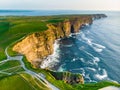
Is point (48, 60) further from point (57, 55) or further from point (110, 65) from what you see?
point (110, 65)

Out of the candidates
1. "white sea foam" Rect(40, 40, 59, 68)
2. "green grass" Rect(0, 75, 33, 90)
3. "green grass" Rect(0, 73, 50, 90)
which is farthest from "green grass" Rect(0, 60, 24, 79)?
"white sea foam" Rect(40, 40, 59, 68)

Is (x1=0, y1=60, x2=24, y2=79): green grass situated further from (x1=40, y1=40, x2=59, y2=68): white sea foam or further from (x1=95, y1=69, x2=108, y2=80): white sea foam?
(x1=95, y1=69, x2=108, y2=80): white sea foam

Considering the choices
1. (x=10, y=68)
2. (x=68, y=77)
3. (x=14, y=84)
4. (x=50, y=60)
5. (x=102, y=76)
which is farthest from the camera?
(x=50, y=60)

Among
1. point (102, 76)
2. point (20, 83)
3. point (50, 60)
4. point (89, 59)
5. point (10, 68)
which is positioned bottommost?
point (50, 60)

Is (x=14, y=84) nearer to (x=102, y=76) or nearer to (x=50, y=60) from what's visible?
(x=102, y=76)

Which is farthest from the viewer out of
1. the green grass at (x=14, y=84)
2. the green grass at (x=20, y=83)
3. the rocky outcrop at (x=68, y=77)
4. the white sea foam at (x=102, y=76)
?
the white sea foam at (x=102, y=76)

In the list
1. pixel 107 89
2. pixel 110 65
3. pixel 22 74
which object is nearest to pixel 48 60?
pixel 110 65

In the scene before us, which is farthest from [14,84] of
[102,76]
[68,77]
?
[102,76]

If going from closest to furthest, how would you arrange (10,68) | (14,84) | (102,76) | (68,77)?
(14,84), (68,77), (10,68), (102,76)

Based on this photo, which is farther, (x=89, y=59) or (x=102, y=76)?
(x=89, y=59)

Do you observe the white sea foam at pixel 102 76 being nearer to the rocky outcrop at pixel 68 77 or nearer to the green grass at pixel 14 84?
the rocky outcrop at pixel 68 77

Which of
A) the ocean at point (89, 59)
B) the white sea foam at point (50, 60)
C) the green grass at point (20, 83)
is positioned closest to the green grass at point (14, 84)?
the green grass at point (20, 83)

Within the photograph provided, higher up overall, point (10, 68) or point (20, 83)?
point (20, 83)
